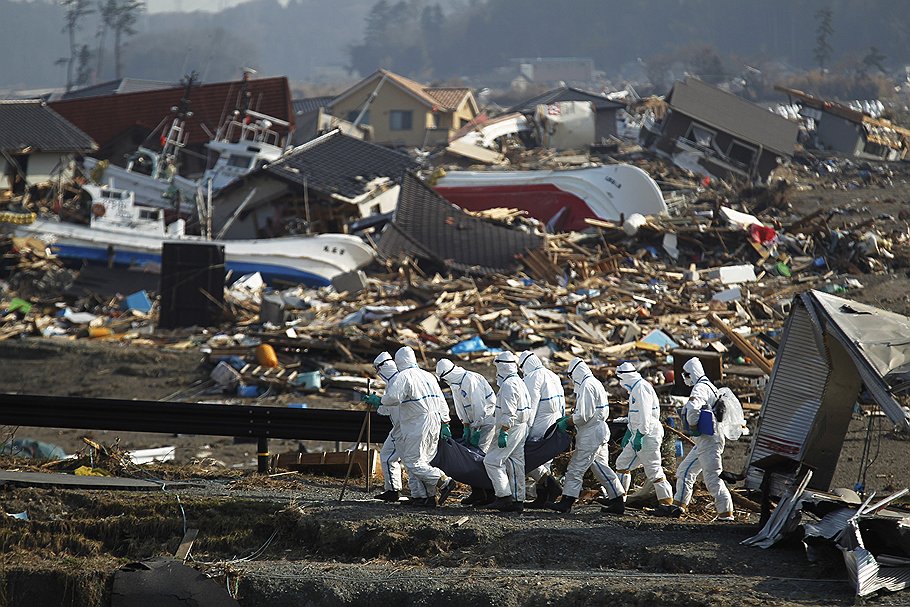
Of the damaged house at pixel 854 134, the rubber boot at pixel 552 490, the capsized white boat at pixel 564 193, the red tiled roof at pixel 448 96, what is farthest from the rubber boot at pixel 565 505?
the red tiled roof at pixel 448 96

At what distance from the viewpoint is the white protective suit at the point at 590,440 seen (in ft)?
36.4

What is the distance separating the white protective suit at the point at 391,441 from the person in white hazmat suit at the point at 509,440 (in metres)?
0.86

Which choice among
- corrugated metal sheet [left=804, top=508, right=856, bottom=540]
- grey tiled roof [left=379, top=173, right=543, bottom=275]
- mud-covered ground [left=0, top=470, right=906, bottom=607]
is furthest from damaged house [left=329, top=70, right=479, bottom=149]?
corrugated metal sheet [left=804, top=508, right=856, bottom=540]

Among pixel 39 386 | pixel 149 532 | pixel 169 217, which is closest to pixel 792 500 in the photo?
pixel 149 532

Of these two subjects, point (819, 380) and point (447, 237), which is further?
point (447, 237)

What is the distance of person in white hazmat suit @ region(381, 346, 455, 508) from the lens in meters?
11.0

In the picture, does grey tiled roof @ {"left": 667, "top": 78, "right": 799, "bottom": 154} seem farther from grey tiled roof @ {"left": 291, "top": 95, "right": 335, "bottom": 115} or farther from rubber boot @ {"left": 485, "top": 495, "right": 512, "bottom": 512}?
rubber boot @ {"left": 485, "top": 495, "right": 512, "bottom": 512}

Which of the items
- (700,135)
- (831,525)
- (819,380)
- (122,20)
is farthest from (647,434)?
(122,20)

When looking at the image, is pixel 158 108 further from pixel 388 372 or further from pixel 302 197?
pixel 388 372

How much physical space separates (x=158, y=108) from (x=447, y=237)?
21118 mm

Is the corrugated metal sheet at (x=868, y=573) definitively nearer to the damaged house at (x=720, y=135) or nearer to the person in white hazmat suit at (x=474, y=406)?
the person in white hazmat suit at (x=474, y=406)

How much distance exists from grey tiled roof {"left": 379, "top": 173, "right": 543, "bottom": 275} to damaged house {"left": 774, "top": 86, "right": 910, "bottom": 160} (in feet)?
81.2

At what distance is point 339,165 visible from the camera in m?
35.3

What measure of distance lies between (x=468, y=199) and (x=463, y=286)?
32.2 feet
